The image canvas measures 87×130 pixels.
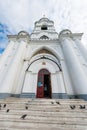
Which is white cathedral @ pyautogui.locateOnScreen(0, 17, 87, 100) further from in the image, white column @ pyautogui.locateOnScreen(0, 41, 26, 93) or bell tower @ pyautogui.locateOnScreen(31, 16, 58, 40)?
bell tower @ pyautogui.locateOnScreen(31, 16, 58, 40)

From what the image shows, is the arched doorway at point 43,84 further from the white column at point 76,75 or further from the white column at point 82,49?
the white column at point 82,49

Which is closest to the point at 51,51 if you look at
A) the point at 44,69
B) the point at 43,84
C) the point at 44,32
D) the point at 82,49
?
the point at 44,69

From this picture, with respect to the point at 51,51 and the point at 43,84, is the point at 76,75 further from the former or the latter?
the point at 51,51

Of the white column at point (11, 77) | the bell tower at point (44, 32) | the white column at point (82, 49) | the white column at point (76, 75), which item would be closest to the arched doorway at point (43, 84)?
the white column at point (11, 77)

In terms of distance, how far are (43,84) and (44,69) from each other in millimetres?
1821

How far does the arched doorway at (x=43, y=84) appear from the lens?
8836 millimetres

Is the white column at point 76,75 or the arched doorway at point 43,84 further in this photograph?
the arched doorway at point 43,84

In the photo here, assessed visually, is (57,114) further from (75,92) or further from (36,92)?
(36,92)

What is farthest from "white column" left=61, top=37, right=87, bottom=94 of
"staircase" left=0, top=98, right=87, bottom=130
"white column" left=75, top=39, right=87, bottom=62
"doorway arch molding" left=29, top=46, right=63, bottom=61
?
"staircase" left=0, top=98, right=87, bottom=130

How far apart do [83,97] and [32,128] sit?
489 centimetres

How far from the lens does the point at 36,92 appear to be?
28.3ft

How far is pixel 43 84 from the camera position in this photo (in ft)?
30.7

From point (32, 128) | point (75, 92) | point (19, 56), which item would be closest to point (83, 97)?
point (75, 92)

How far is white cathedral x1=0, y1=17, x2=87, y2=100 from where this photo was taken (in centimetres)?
766
